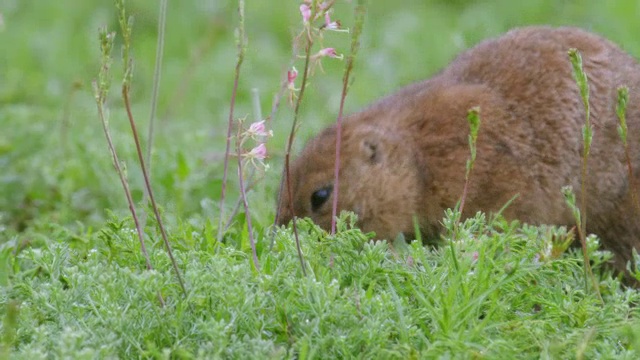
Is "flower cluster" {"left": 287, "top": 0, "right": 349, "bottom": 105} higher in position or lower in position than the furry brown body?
higher

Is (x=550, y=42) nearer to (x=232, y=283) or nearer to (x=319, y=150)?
(x=319, y=150)

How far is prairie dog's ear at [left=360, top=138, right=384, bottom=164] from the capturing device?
16.2 feet

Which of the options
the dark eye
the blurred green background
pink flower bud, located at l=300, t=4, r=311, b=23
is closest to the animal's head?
the dark eye

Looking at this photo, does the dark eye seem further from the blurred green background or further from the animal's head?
the blurred green background

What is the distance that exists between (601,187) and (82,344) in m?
2.64

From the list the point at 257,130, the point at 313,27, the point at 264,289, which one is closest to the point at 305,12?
the point at 313,27

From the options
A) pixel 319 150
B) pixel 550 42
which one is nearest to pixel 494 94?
pixel 550 42

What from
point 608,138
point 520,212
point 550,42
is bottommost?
point 520,212

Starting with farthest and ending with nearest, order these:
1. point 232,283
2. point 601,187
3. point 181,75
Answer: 1. point 181,75
2. point 601,187
3. point 232,283

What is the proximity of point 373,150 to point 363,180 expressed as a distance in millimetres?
169

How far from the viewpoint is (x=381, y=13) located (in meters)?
10.1

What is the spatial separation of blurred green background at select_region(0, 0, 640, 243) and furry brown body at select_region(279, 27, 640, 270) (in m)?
0.45

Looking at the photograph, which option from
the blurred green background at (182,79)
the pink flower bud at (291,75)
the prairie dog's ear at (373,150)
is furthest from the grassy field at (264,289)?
the prairie dog's ear at (373,150)

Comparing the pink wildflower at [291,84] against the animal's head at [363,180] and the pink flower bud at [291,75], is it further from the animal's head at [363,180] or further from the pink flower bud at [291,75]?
the animal's head at [363,180]
